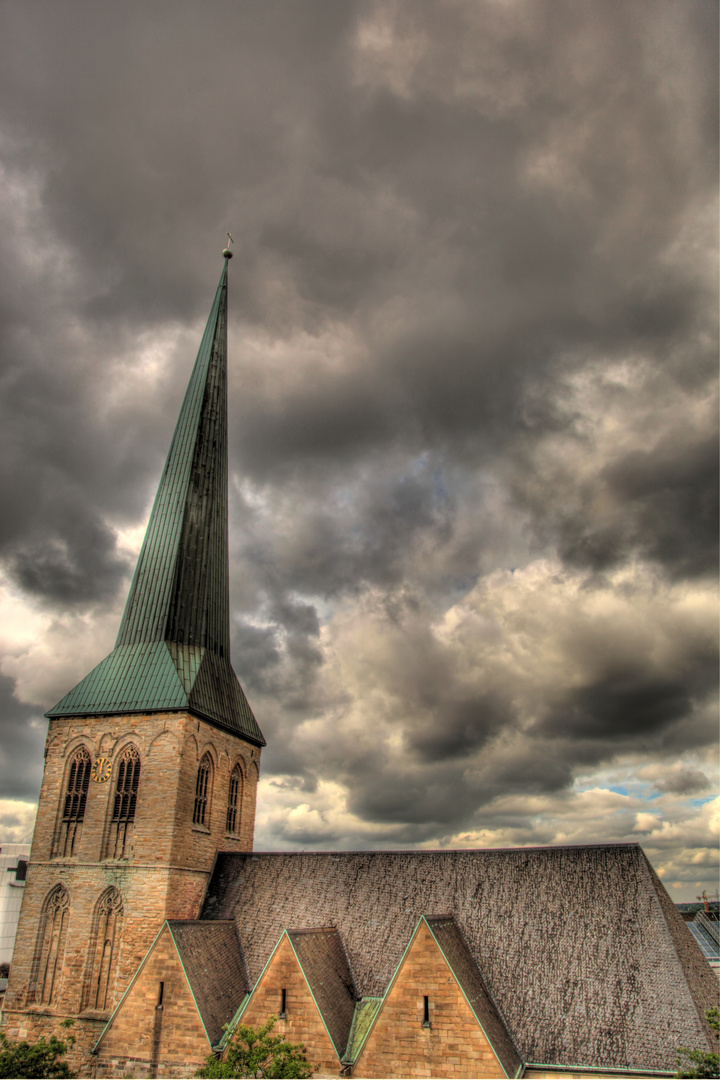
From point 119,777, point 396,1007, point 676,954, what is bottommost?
point 396,1007

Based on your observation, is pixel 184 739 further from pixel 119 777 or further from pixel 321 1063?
pixel 321 1063

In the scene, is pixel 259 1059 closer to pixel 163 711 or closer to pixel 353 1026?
pixel 353 1026

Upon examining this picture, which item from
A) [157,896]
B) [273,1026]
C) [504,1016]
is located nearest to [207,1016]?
[273,1026]

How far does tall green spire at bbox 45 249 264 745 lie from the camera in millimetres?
33188

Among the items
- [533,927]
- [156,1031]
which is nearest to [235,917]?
[156,1031]

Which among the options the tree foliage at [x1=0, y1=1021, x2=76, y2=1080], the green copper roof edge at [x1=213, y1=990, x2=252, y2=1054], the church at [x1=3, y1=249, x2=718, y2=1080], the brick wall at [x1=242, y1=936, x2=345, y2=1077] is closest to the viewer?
the church at [x1=3, y1=249, x2=718, y2=1080]

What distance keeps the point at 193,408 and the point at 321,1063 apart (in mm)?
30197

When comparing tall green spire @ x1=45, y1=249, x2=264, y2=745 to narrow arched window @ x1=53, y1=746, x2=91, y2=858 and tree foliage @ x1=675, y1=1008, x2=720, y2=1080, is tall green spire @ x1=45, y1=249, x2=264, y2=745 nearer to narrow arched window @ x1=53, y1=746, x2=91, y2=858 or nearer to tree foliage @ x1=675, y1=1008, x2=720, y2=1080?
narrow arched window @ x1=53, y1=746, x2=91, y2=858

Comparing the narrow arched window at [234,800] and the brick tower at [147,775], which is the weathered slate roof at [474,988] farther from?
the narrow arched window at [234,800]

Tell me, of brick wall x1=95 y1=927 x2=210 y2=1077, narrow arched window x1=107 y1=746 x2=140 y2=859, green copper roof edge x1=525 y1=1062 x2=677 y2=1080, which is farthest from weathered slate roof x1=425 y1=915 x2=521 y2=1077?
narrow arched window x1=107 y1=746 x2=140 y2=859

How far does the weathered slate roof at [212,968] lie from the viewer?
24328 millimetres

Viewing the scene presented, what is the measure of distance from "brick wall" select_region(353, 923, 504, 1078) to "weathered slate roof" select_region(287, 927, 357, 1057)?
1.74m

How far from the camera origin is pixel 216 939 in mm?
27516

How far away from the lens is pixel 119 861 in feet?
98.5
